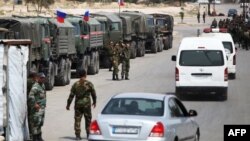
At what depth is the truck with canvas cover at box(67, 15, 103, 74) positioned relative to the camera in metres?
38.1

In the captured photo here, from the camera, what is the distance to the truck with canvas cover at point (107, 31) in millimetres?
44925

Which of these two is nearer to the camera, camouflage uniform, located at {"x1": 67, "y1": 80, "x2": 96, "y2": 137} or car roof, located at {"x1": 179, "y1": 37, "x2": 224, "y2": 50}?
camouflage uniform, located at {"x1": 67, "y1": 80, "x2": 96, "y2": 137}

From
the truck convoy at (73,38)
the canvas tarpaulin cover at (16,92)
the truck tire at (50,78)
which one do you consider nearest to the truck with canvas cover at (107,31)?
the truck convoy at (73,38)

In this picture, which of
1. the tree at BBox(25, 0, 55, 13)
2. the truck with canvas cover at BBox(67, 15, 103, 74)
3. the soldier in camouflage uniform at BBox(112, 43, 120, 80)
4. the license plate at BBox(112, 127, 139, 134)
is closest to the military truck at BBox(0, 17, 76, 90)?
the truck with canvas cover at BBox(67, 15, 103, 74)

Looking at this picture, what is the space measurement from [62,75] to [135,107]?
18761mm

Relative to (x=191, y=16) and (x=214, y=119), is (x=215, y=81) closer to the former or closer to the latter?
(x=214, y=119)

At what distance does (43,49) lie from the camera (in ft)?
100

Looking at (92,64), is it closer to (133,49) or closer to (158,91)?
(158,91)

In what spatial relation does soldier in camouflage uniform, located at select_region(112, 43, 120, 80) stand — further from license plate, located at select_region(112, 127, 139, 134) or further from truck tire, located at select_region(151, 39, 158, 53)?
truck tire, located at select_region(151, 39, 158, 53)

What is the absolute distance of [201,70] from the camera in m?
28.6

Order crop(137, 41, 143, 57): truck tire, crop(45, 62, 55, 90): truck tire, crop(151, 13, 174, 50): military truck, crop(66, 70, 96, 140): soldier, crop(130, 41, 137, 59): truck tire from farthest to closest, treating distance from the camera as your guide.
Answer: crop(151, 13, 174, 50): military truck
crop(137, 41, 143, 57): truck tire
crop(130, 41, 137, 59): truck tire
crop(45, 62, 55, 90): truck tire
crop(66, 70, 96, 140): soldier

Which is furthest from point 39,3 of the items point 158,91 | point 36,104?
point 36,104

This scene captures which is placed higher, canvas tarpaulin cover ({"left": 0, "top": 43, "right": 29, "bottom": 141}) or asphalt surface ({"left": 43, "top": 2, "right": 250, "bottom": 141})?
canvas tarpaulin cover ({"left": 0, "top": 43, "right": 29, "bottom": 141})

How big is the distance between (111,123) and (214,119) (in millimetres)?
8955
